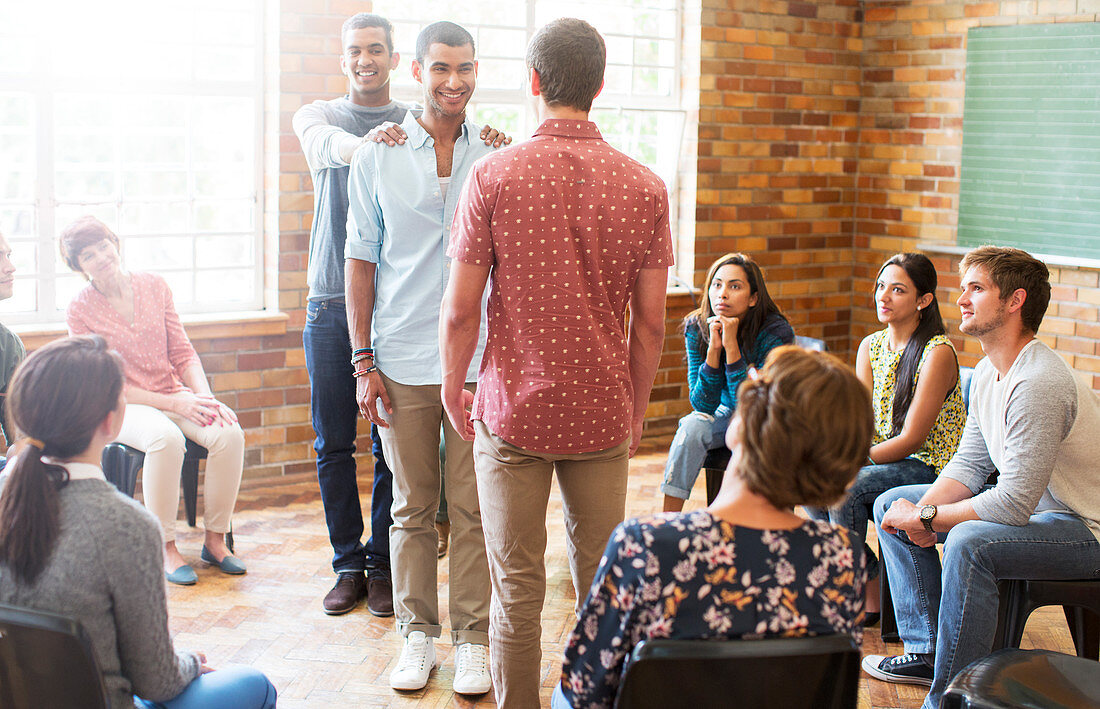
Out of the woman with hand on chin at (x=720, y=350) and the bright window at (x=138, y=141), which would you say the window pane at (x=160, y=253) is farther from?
the woman with hand on chin at (x=720, y=350)

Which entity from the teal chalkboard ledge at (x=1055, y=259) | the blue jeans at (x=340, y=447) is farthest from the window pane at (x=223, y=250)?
the teal chalkboard ledge at (x=1055, y=259)

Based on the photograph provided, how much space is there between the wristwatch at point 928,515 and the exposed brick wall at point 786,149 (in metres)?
3.16

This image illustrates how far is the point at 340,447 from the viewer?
355 centimetres

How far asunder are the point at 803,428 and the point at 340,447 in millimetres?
2246

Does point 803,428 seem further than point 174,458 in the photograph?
No

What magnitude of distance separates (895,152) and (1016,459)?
3961 mm

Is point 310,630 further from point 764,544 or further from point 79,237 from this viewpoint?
point 764,544

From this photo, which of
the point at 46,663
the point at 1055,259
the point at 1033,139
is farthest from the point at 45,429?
the point at 1033,139

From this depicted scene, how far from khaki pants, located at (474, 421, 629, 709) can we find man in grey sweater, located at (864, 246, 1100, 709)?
35.9 inches

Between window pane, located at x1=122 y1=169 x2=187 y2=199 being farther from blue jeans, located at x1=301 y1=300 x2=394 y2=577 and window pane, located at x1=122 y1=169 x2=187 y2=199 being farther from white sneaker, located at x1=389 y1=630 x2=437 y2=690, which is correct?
white sneaker, located at x1=389 y1=630 x2=437 y2=690

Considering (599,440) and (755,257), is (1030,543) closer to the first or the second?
(599,440)

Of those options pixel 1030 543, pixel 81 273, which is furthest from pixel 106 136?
pixel 1030 543

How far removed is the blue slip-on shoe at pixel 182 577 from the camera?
3684mm

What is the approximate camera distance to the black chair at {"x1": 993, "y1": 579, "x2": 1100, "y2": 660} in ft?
8.61
